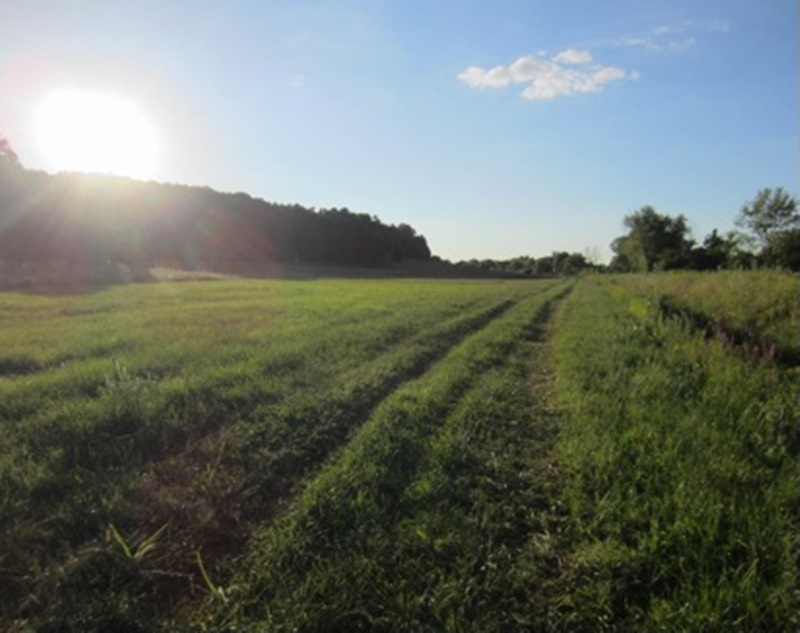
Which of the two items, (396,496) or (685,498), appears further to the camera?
(396,496)

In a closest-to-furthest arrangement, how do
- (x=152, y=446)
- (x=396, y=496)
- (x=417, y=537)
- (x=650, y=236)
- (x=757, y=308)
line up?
(x=417, y=537) → (x=396, y=496) → (x=152, y=446) → (x=757, y=308) → (x=650, y=236)

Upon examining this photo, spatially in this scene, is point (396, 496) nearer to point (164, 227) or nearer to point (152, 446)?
point (152, 446)

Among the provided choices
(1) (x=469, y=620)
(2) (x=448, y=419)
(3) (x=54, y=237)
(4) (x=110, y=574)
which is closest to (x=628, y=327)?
(2) (x=448, y=419)

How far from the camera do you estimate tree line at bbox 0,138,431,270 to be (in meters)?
48.8

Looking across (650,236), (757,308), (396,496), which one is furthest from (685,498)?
(650,236)

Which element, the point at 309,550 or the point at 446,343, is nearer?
the point at 309,550

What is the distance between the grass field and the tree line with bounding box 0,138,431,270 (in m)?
46.2

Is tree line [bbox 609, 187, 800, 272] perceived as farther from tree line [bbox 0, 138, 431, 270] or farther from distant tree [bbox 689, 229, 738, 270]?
tree line [bbox 0, 138, 431, 270]

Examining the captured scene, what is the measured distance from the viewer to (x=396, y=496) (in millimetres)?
4672

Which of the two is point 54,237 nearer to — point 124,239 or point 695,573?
point 124,239

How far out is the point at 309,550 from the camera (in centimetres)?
379

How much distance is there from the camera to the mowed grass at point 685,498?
313 centimetres

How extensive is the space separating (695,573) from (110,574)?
418 centimetres

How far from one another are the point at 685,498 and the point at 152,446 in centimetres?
563
